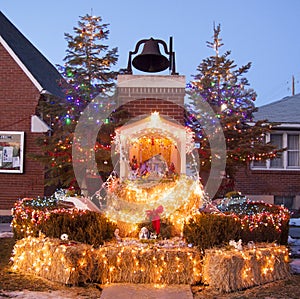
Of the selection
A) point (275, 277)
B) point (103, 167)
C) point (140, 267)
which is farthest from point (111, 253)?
point (103, 167)

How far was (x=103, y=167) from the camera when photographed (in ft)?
38.8

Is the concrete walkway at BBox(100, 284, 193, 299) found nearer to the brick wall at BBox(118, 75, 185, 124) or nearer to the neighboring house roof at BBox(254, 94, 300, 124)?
the brick wall at BBox(118, 75, 185, 124)

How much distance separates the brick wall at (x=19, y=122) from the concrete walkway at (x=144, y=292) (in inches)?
382

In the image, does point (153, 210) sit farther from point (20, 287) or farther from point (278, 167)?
point (278, 167)

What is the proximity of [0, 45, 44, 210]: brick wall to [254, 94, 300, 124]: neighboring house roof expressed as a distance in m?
9.51

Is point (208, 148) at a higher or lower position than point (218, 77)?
lower

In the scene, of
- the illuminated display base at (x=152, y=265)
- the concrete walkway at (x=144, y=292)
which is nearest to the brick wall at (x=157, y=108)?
the illuminated display base at (x=152, y=265)

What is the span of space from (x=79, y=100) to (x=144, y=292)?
7.44 m

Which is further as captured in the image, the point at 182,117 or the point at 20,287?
the point at 182,117

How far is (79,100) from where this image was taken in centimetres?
1274

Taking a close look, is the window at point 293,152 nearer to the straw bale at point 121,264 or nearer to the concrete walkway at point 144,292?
the straw bale at point 121,264

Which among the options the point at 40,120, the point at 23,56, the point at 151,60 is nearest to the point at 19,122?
the point at 40,120

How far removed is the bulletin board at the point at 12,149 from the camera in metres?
15.7

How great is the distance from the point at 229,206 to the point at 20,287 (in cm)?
461
